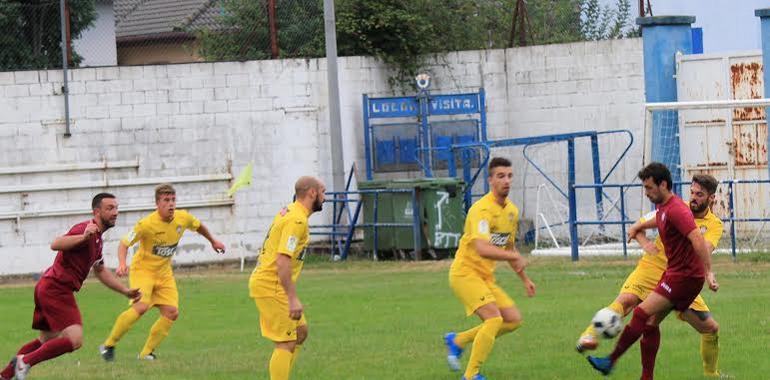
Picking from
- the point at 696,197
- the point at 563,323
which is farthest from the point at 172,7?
the point at 696,197

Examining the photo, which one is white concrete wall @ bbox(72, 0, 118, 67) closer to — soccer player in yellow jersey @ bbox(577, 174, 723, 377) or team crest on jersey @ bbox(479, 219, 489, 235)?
team crest on jersey @ bbox(479, 219, 489, 235)

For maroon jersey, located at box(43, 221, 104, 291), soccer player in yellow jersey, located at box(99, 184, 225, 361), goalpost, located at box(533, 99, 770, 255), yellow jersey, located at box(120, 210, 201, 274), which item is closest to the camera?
maroon jersey, located at box(43, 221, 104, 291)

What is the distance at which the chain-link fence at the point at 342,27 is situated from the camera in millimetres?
26844

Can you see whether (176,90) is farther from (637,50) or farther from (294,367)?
(294,367)

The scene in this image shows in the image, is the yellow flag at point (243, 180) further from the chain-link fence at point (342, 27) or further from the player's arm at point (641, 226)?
the player's arm at point (641, 226)

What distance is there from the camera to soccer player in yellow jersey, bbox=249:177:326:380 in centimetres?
1037

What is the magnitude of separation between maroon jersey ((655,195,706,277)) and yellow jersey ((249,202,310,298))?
106 inches

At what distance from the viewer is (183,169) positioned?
2636 cm

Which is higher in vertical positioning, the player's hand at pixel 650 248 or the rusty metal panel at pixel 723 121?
the rusty metal panel at pixel 723 121

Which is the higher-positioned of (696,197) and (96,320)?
(696,197)

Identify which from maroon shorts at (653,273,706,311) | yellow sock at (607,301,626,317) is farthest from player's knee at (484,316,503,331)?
maroon shorts at (653,273,706,311)

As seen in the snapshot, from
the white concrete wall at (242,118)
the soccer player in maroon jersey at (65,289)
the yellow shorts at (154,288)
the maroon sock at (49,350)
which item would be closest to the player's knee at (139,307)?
the yellow shorts at (154,288)

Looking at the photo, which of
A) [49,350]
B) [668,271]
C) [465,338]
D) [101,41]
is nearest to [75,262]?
[49,350]

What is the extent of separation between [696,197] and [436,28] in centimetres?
1721
